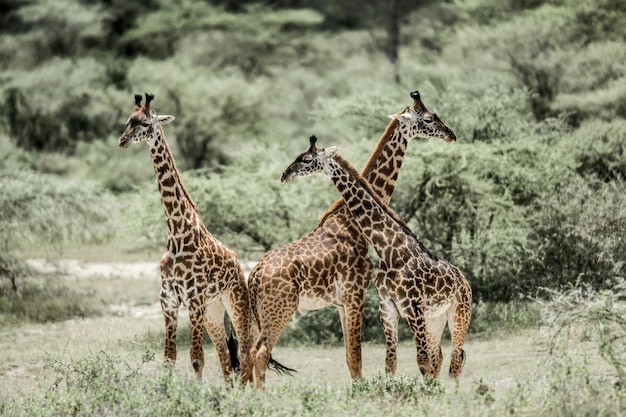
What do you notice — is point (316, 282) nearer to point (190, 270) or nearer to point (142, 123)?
point (190, 270)

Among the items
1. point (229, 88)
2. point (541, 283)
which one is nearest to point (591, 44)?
point (229, 88)

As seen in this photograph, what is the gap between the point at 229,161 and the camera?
1169 inches

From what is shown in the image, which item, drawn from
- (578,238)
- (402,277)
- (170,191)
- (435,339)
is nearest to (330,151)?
(402,277)

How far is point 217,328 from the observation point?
31.7 feet

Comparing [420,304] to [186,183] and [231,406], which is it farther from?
[186,183]

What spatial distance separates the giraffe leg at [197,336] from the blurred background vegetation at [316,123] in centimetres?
390

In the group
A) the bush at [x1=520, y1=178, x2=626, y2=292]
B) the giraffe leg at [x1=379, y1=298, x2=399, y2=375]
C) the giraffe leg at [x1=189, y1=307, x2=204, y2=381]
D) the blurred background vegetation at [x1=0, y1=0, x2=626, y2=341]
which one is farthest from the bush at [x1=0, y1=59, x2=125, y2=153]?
the giraffe leg at [x1=379, y1=298, x2=399, y2=375]

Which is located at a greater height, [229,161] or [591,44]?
[591,44]

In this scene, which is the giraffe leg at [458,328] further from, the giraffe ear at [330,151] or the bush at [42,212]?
the bush at [42,212]

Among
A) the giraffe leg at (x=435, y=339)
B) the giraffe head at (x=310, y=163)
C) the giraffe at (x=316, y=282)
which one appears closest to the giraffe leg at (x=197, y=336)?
the giraffe at (x=316, y=282)

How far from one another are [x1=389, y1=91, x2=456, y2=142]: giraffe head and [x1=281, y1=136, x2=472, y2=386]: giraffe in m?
0.87

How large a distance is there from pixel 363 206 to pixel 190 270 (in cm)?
163

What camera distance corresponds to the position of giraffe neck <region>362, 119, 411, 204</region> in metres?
10.1

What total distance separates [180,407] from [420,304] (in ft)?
7.30
